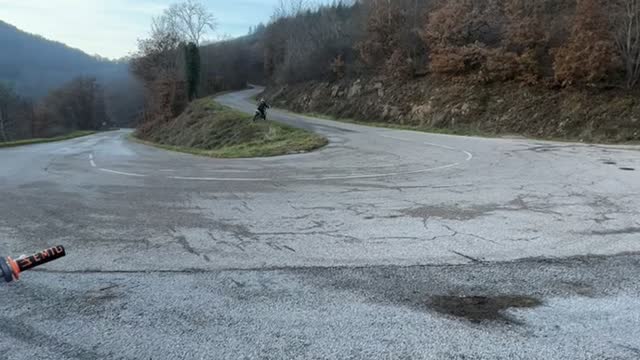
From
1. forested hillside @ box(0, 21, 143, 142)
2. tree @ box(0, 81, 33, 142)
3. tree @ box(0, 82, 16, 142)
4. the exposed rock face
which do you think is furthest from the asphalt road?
tree @ box(0, 81, 33, 142)

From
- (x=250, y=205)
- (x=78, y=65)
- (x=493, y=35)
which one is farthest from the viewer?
(x=78, y=65)

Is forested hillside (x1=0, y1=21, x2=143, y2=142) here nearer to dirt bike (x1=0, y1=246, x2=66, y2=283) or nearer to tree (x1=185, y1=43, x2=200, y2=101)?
tree (x1=185, y1=43, x2=200, y2=101)

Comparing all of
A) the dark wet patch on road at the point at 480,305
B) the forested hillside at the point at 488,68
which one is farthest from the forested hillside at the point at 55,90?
the dark wet patch on road at the point at 480,305

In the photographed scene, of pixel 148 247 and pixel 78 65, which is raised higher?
pixel 78 65

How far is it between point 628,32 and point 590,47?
63.0 inches

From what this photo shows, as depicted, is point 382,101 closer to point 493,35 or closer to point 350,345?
point 493,35

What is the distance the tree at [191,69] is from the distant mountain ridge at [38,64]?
9394cm

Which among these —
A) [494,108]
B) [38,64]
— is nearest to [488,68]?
[494,108]

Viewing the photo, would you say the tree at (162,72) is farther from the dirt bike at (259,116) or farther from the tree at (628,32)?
the tree at (628,32)

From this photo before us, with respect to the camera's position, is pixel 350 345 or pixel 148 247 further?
pixel 148 247

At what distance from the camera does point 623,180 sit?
32.4 feet

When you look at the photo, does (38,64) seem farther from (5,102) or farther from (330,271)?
(330,271)

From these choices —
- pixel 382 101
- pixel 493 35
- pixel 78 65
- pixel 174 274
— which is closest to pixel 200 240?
pixel 174 274

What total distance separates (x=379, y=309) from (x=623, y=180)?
8463 millimetres
